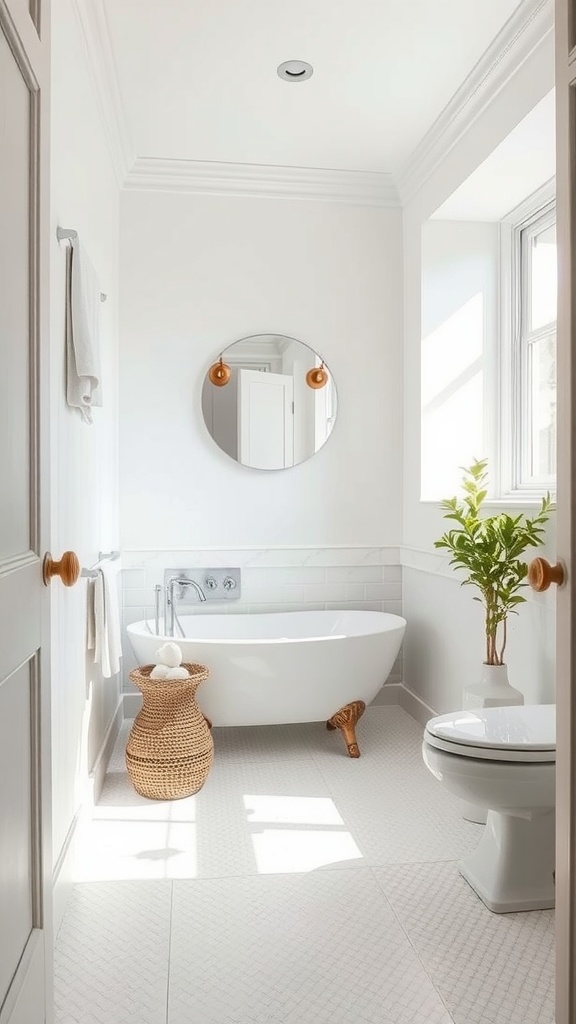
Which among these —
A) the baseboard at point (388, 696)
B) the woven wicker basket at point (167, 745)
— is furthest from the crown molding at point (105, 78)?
the baseboard at point (388, 696)

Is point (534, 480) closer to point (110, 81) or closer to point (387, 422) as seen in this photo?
point (387, 422)

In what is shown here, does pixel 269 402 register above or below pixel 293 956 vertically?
above

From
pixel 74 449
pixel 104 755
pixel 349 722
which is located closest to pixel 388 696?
pixel 349 722

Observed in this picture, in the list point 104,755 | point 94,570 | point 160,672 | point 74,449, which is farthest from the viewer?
point 104,755

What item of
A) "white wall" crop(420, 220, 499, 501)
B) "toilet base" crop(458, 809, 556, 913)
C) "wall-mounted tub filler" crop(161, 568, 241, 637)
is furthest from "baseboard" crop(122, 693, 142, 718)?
"toilet base" crop(458, 809, 556, 913)

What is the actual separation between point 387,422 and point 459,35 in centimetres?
179

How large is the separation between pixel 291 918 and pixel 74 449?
150 cm

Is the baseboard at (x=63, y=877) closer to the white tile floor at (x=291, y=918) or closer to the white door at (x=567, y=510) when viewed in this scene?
the white tile floor at (x=291, y=918)

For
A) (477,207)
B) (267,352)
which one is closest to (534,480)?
(477,207)

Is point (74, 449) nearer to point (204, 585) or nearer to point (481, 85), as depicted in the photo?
point (204, 585)

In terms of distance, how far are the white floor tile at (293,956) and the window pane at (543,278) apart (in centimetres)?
227

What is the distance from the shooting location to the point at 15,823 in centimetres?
109

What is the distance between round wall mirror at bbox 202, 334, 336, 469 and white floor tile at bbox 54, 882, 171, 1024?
85.6 inches

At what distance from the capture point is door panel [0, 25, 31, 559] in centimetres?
103
